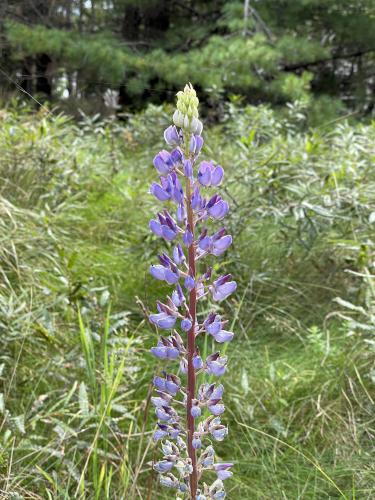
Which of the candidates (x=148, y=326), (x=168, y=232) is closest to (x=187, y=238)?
(x=168, y=232)

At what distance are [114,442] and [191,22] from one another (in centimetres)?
920

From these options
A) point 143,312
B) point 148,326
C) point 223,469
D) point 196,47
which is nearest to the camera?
point 223,469

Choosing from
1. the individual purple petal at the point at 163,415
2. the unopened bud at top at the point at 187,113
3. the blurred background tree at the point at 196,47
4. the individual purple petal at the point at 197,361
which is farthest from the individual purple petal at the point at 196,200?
the blurred background tree at the point at 196,47

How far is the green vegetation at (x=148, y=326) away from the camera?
1.70 metres

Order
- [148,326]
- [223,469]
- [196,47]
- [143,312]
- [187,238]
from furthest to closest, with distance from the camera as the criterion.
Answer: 1. [196,47]
2. [148,326]
3. [143,312]
4. [223,469]
5. [187,238]

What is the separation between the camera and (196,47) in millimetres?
8977

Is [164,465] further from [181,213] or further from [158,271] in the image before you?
[181,213]

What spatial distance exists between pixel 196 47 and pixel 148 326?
7.28 metres

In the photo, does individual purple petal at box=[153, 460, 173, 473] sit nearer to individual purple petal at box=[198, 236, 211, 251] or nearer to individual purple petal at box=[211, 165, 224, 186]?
individual purple petal at box=[198, 236, 211, 251]

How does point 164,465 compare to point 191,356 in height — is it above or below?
below

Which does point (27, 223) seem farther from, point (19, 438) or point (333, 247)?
point (333, 247)

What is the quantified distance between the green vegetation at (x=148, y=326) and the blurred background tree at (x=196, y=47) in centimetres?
228

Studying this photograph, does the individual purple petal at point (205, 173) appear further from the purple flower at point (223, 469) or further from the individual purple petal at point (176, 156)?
the purple flower at point (223, 469)

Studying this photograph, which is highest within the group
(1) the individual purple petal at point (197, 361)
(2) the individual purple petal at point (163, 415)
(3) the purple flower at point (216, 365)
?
(1) the individual purple petal at point (197, 361)
